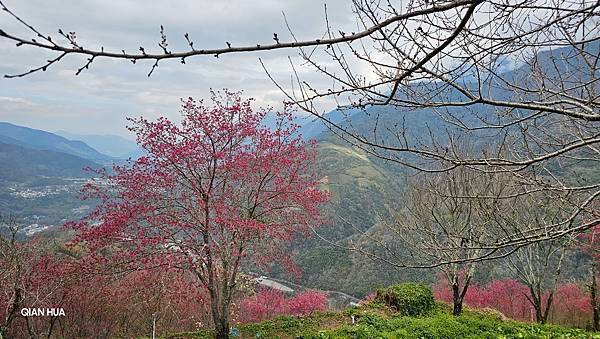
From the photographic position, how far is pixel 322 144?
10731 cm

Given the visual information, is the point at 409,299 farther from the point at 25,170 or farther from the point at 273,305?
the point at 25,170

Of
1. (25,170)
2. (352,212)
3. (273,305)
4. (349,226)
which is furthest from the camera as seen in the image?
(25,170)

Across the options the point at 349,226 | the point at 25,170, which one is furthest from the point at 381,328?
the point at 25,170

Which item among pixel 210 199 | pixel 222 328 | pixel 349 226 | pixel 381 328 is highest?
pixel 210 199

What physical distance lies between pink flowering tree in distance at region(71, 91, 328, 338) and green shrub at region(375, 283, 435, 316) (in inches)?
177

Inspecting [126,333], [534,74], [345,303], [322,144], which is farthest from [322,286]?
[322,144]

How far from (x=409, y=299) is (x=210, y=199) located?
708 cm

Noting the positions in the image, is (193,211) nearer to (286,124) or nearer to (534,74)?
(286,124)

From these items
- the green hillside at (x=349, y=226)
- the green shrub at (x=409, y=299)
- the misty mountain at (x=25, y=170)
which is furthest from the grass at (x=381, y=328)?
the misty mountain at (x=25, y=170)

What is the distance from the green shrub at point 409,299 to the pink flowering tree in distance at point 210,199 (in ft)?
14.7

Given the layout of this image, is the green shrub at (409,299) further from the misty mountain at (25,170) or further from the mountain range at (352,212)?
the misty mountain at (25,170)

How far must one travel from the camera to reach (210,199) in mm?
8508

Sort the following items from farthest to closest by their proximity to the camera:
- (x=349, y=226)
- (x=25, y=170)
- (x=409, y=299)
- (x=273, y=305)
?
(x=25, y=170)
(x=349, y=226)
(x=273, y=305)
(x=409, y=299)

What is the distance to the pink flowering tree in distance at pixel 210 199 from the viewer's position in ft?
25.5
